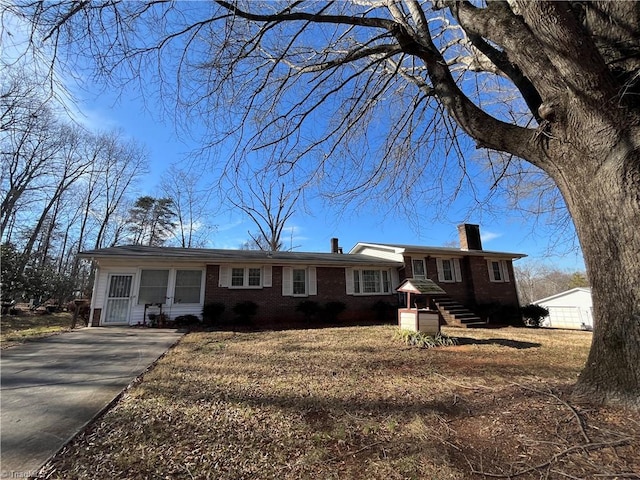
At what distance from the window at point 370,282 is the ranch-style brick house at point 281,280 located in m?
0.05

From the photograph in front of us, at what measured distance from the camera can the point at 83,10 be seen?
3146 mm

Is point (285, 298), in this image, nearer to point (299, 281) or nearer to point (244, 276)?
point (299, 281)

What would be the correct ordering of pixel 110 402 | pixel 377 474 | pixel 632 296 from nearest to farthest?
pixel 377 474
pixel 632 296
pixel 110 402

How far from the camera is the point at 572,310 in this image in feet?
90.1

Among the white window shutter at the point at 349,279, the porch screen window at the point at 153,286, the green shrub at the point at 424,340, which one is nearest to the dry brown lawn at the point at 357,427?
the green shrub at the point at 424,340

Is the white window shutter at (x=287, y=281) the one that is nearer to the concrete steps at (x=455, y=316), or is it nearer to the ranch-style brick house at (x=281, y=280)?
the ranch-style brick house at (x=281, y=280)

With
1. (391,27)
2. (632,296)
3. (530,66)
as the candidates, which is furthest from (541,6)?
(632,296)

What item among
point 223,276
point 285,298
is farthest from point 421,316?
point 223,276

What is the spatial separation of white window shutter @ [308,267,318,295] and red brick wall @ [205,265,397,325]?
0.12 meters

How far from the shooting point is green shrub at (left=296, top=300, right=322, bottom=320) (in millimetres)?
13375

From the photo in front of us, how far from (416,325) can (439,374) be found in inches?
120

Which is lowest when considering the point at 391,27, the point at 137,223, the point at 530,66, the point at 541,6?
the point at 530,66

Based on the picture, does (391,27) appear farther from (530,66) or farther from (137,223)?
(137,223)

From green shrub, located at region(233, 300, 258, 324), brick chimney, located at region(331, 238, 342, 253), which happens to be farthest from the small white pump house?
brick chimney, located at region(331, 238, 342, 253)
